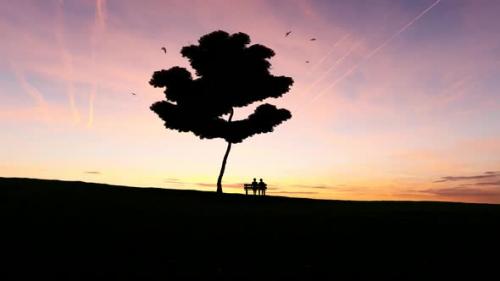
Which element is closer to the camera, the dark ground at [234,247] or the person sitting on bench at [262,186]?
the dark ground at [234,247]

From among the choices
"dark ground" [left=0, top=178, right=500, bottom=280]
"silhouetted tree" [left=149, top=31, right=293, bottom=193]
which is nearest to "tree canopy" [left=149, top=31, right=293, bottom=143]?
"silhouetted tree" [left=149, top=31, right=293, bottom=193]

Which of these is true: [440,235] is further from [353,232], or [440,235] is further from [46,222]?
[46,222]

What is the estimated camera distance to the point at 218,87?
1615 inches

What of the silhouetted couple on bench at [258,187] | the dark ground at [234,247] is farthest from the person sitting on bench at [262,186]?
the dark ground at [234,247]

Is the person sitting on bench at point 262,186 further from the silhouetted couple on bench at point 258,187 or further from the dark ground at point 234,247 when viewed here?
the dark ground at point 234,247

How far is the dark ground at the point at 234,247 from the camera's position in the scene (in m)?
10.7

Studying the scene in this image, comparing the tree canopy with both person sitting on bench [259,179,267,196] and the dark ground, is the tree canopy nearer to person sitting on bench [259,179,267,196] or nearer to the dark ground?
person sitting on bench [259,179,267,196]

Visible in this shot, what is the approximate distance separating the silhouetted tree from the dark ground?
21.2m

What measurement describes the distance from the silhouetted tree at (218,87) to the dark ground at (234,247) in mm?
21195

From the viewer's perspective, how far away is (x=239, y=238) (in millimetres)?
14602

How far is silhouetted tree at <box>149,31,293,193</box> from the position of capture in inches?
1612

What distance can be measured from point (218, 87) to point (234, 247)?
94.7ft

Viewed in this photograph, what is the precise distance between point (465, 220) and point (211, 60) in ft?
84.8

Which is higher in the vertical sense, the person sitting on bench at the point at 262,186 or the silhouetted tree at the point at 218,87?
the silhouetted tree at the point at 218,87
